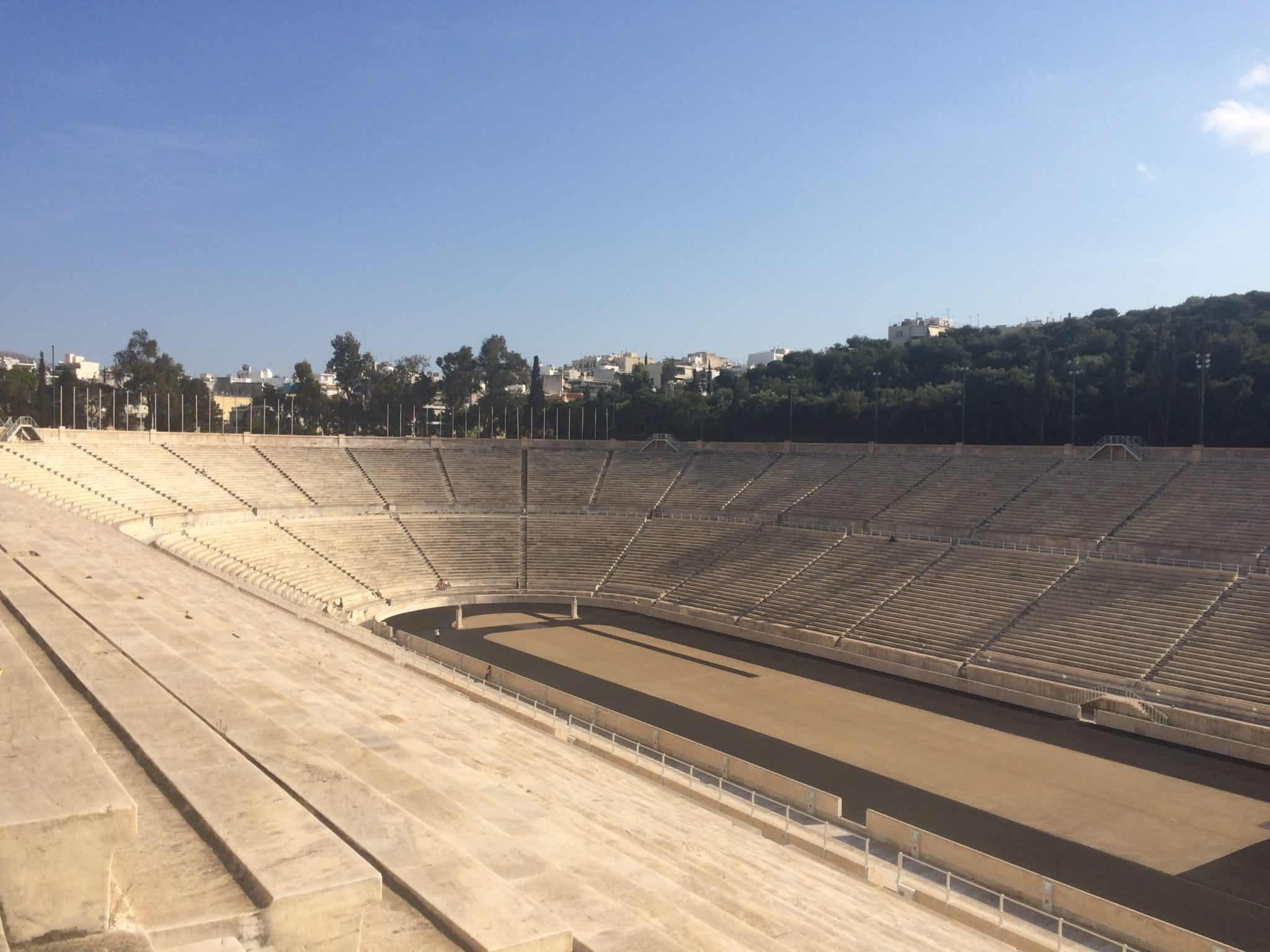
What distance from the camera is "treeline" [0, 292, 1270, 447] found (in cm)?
3947

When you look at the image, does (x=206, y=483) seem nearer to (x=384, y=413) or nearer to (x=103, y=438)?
(x=103, y=438)

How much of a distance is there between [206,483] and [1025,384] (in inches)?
1426

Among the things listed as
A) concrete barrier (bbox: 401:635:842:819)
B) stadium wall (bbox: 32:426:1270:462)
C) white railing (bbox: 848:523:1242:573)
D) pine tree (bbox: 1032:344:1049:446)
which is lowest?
concrete barrier (bbox: 401:635:842:819)

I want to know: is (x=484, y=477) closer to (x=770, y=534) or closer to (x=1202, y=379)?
(x=770, y=534)

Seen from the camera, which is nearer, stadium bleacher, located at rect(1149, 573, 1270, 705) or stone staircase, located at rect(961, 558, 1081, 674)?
stadium bleacher, located at rect(1149, 573, 1270, 705)

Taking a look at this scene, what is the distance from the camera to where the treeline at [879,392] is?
39469 mm

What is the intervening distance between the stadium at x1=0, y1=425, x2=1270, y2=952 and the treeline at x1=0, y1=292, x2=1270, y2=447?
336 inches

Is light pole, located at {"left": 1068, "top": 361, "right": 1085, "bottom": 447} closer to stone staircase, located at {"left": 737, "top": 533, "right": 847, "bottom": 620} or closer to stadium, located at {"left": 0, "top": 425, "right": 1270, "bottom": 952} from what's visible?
stadium, located at {"left": 0, "top": 425, "right": 1270, "bottom": 952}

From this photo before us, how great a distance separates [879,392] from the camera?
49.5 metres

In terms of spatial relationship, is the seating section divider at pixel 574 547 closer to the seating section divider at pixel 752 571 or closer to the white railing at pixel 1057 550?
the seating section divider at pixel 752 571

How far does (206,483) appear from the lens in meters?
36.2

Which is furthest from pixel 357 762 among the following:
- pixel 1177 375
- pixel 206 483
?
pixel 1177 375

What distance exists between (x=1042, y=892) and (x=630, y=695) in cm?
1178

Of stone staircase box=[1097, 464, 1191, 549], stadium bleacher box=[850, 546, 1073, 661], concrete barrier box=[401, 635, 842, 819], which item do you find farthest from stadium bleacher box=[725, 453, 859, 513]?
concrete barrier box=[401, 635, 842, 819]
